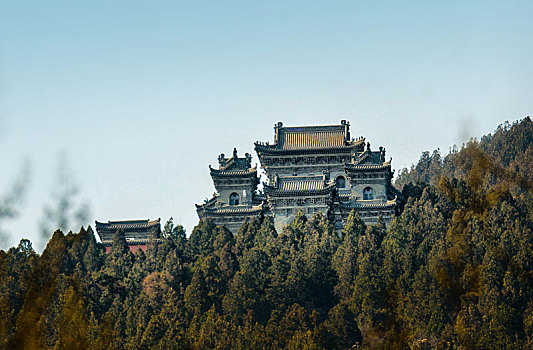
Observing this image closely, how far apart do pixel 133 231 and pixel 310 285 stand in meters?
14.6

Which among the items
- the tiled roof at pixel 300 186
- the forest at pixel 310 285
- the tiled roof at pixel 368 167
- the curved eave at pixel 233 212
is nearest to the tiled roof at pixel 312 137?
the tiled roof at pixel 300 186

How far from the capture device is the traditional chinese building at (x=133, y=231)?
5594cm

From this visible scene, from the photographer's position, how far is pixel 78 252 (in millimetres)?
50688

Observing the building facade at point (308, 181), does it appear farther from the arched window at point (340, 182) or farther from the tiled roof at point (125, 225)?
the tiled roof at point (125, 225)

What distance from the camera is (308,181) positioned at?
5591 centimetres

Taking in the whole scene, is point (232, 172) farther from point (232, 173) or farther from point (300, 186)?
point (300, 186)

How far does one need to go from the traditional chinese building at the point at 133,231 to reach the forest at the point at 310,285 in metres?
3.65

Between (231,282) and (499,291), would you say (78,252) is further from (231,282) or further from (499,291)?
(499,291)

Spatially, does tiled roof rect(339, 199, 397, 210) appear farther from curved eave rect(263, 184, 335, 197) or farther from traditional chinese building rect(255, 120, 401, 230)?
curved eave rect(263, 184, 335, 197)

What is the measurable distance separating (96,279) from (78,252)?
3555 millimetres

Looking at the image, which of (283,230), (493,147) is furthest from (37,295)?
(493,147)

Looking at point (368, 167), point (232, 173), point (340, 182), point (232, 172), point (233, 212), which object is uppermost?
point (232, 172)

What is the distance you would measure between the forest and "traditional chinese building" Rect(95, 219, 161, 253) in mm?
3646

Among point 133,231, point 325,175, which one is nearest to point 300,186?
point 325,175
